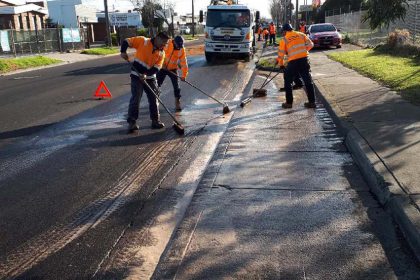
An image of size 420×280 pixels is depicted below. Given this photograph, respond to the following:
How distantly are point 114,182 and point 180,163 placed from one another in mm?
1058

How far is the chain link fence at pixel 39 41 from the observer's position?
98.3 ft

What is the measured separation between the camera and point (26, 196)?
5102 mm

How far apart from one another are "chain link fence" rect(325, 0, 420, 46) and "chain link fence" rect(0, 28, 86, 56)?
2125cm

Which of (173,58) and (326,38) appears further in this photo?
(326,38)

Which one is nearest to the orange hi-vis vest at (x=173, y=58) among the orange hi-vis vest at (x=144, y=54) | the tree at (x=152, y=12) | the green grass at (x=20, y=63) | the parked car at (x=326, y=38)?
the orange hi-vis vest at (x=144, y=54)

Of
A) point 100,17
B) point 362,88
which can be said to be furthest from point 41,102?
point 100,17

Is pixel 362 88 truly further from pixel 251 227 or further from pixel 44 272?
pixel 44 272

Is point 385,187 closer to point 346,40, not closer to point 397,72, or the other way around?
point 397,72

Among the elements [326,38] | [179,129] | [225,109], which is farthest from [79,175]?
[326,38]

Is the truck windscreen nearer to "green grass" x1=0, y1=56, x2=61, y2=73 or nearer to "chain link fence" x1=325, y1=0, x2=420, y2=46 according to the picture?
"chain link fence" x1=325, y1=0, x2=420, y2=46

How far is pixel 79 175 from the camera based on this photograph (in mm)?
5801

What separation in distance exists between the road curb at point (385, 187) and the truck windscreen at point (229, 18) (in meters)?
15.9

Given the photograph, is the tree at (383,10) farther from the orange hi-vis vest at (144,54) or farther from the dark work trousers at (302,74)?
the orange hi-vis vest at (144,54)

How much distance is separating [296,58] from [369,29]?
1996 cm
